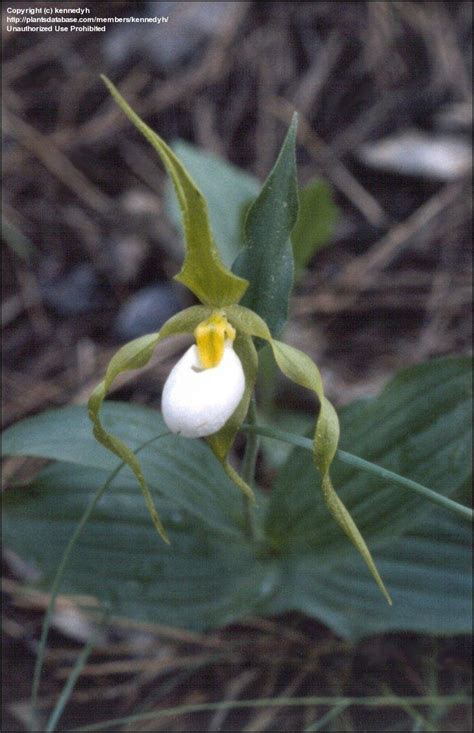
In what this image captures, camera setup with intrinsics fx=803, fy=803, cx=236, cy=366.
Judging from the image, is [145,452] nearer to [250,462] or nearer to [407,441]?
[250,462]

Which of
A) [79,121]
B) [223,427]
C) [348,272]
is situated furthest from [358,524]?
[79,121]

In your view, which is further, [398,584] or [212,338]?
[398,584]

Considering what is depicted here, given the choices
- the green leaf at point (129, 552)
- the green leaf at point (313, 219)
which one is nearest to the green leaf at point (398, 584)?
the green leaf at point (129, 552)

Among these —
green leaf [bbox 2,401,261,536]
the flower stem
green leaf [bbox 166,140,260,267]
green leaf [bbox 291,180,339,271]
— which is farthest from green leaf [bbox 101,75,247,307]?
green leaf [bbox 166,140,260,267]

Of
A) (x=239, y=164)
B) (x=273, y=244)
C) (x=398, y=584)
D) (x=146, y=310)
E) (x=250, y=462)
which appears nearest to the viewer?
(x=273, y=244)

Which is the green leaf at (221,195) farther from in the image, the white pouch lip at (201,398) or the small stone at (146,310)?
the white pouch lip at (201,398)

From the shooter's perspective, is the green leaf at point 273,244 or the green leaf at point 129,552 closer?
the green leaf at point 273,244

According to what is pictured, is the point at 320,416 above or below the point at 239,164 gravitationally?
below

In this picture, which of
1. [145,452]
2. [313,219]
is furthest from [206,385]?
[313,219]

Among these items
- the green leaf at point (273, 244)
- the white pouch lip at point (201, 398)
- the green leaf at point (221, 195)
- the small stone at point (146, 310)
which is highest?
the green leaf at point (221, 195)
